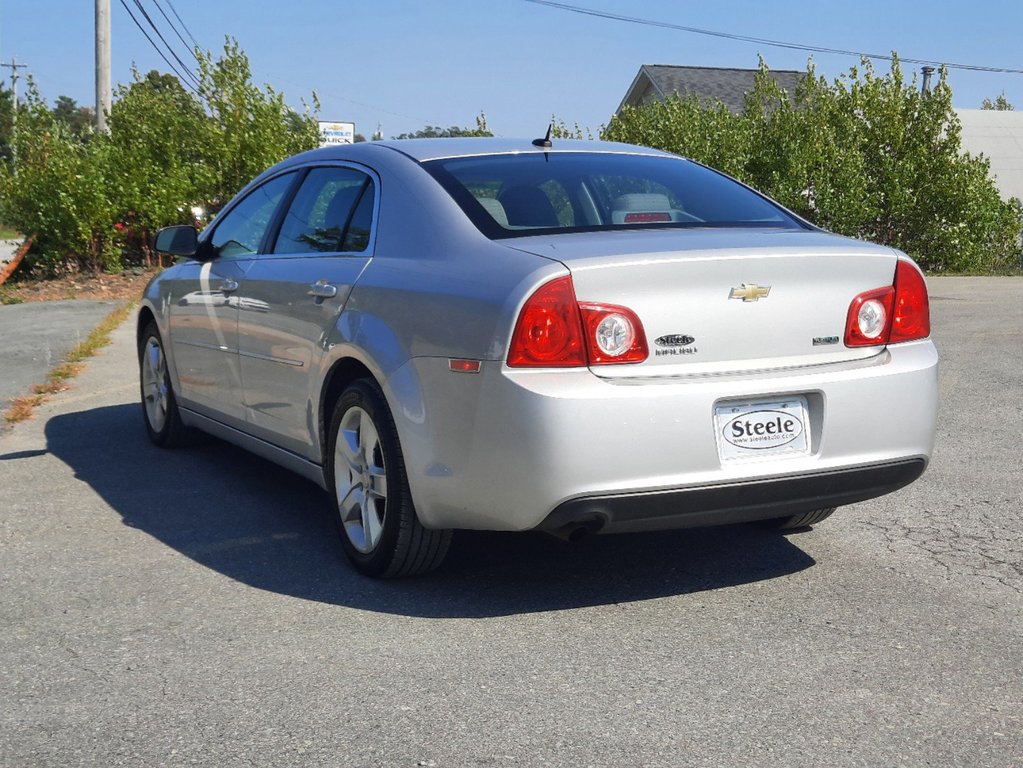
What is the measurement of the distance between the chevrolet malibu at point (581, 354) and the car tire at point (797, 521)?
3cm

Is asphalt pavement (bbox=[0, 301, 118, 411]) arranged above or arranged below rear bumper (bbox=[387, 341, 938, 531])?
below

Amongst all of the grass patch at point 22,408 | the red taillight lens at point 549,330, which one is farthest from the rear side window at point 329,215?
the grass patch at point 22,408

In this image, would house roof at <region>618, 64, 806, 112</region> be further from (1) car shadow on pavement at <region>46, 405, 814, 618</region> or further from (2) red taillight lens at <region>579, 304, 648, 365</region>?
(2) red taillight lens at <region>579, 304, 648, 365</region>

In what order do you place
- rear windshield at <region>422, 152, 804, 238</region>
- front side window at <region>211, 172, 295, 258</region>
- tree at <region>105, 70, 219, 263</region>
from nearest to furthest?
rear windshield at <region>422, 152, 804, 238</region> < front side window at <region>211, 172, 295, 258</region> < tree at <region>105, 70, 219, 263</region>

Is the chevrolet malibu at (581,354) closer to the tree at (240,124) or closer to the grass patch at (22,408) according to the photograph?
the grass patch at (22,408)

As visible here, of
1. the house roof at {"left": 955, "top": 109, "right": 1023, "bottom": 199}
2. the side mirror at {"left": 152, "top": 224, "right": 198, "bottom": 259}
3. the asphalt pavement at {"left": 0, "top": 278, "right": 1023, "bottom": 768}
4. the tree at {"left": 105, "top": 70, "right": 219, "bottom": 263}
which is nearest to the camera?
the asphalt pavement at {"left": 0, "top": 278, "right": 1023, "bottom": 768}

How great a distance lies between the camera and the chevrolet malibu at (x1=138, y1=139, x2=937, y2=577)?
409cm

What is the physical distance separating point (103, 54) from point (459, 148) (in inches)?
783

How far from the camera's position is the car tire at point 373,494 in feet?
15.1

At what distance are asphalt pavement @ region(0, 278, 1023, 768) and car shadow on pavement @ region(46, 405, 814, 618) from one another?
0.02 metres

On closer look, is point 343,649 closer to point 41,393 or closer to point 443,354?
point 443,354

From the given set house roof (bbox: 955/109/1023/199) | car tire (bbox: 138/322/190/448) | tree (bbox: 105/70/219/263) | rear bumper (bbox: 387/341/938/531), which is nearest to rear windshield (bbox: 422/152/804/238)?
rear bumper (bbox: 387/341/938/531)

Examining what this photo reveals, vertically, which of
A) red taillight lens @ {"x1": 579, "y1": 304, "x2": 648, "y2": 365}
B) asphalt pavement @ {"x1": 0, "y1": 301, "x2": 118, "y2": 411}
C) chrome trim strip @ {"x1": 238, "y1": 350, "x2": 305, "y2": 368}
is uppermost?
red taillight lens @ {"x1": 579, "y1": 304, "x2": 648, "y2": 365}

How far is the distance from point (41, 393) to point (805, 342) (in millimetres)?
6811
